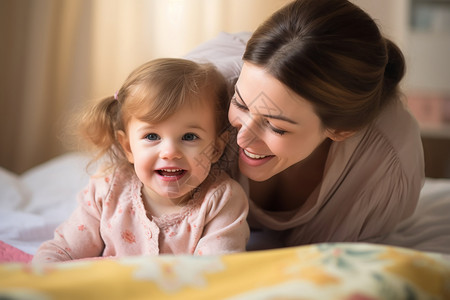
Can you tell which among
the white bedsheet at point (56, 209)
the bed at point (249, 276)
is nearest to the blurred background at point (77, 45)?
the white bedsheet at point (56, 209)

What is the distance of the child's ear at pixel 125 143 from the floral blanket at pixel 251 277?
0.58 metres

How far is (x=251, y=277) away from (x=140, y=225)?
0.58 m

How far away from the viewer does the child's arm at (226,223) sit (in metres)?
1.26

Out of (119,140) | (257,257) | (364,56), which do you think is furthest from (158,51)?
(257,257)

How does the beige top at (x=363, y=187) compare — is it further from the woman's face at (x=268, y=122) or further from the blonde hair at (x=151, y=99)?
the blonde hair at (x=151, y=99)

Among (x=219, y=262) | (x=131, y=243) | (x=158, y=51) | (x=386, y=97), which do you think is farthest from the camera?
(x=158, y=51)

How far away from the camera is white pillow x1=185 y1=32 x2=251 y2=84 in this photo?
4.90 feet

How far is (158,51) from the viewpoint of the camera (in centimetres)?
286

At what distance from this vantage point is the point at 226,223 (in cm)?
130

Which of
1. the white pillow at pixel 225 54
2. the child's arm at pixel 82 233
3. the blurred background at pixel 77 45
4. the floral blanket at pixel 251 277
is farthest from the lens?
the blurred background at pixel 77 45

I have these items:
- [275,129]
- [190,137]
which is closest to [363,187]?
[275,129]

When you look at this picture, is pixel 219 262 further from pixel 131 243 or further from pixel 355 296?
pixel 131 243

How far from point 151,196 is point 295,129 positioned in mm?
393

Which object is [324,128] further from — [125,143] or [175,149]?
[125,143]
